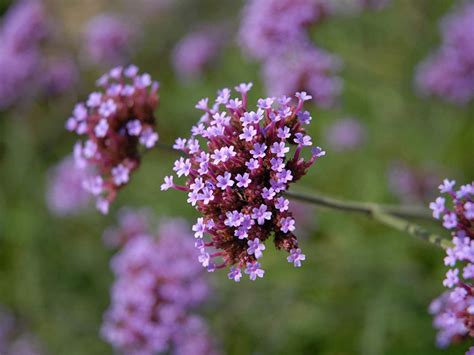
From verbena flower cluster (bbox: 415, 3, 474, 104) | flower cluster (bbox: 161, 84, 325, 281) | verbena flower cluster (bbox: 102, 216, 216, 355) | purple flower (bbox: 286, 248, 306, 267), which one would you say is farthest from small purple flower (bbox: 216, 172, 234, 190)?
verbena flower cluster (bbox: 415, 3, 474, 104)

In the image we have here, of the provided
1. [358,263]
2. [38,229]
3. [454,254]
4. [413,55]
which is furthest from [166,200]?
[454,254]

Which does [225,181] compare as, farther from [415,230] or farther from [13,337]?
[13,337]

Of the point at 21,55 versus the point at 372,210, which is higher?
the point at 21,55

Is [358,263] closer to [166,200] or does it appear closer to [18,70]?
[166,200]

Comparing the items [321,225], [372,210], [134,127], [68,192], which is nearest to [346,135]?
[321,225]

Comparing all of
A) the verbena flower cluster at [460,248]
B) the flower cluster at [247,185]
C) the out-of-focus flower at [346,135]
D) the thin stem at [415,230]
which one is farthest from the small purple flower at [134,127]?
the out-of-focus flower at [346,135]

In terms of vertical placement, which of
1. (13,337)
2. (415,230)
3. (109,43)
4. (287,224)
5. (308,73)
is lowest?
(287,224)

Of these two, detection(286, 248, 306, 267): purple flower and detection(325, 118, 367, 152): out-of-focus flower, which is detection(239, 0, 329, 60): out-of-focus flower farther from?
detection(286, 248, 306, 267): purple flower
